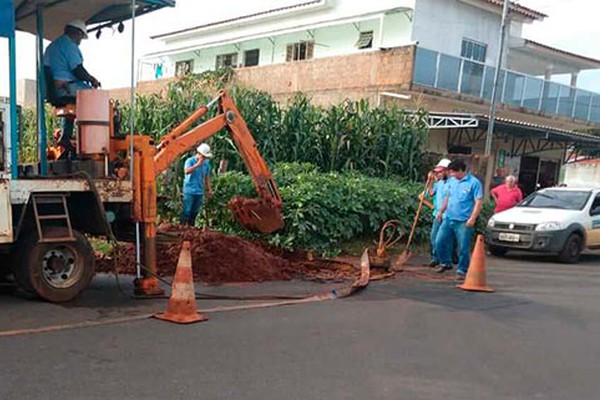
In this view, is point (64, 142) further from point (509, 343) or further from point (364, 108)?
point (364, 108)

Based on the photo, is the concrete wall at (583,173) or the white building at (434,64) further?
the concrete wall at (583,173)

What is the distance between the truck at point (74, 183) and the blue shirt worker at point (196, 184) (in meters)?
3.11

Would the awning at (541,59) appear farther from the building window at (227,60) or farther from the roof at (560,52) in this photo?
the building window at (227,60)

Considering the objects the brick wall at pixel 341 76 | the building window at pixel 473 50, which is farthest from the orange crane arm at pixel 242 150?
the building window at pixel 473 50

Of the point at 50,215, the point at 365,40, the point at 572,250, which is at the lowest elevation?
the point at 572,250

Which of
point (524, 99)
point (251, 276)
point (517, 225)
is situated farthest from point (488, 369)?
point (524, 99)

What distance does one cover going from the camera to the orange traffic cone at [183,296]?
21.3 ft

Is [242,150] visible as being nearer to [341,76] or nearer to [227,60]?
[341,76]

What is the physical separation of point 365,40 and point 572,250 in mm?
13257

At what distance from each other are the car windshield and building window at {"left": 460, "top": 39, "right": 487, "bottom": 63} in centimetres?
1116

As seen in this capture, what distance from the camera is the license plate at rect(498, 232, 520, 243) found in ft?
43.5

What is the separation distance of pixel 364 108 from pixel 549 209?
4.92 meters

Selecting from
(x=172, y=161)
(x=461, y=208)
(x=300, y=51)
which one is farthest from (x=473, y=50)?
(x=172, y=161)

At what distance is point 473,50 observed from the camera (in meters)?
25.0
